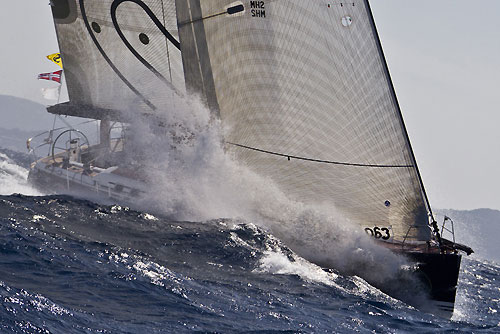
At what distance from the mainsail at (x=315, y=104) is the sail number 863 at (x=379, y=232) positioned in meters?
0.02

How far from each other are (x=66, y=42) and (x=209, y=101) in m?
8.45

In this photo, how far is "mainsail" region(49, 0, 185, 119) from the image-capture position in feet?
77.9

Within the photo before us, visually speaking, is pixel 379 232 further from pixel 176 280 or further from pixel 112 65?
pixel 112 65

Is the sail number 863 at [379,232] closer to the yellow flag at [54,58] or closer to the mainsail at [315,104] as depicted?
the mainsail at [315,104]

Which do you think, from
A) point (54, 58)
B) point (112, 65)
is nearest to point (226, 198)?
point (112, 65)

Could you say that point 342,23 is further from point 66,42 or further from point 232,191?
point 66,42

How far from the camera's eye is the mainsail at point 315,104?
1627 centimetres

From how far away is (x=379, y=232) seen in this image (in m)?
17.1

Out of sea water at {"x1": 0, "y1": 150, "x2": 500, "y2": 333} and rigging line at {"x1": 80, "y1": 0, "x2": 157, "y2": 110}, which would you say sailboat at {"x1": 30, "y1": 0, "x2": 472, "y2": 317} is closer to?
sea water at {"x1": 0, "y1": 150, "x2": 500, "y2": 333}

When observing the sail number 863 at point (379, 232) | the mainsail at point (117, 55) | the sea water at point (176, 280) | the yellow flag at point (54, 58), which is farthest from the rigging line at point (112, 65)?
the sail number 863 at point (379, 232)

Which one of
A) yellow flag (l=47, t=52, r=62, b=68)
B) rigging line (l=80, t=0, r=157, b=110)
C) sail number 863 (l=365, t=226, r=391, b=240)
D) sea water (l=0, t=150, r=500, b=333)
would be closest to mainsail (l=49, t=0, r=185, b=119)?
rigging line (l=80, t=0, r=157, b=110)

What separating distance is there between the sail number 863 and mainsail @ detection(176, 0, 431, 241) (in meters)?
0.02

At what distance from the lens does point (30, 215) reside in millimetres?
17203

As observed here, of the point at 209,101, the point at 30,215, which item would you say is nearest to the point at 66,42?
the point at 209,101
